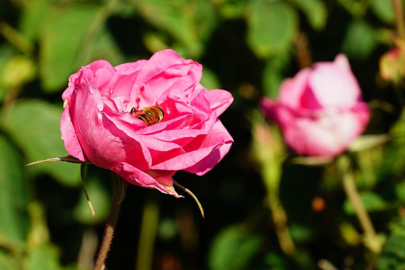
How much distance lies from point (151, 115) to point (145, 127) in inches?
2.8

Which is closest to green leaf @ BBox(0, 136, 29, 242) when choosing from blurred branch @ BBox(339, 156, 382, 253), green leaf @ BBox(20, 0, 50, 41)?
green leaf @ BBox(20, 0, 50, 41)

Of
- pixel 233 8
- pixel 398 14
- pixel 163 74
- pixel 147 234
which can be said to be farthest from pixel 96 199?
pixel 398 14

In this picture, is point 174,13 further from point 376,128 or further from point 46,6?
A: point 376,128

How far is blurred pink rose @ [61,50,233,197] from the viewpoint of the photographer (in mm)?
748

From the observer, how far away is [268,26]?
5.02 feet

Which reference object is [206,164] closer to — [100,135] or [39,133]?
[100,135]

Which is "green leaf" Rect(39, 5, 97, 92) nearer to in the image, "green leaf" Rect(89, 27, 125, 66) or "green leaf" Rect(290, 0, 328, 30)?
"green leaf" Rect(89, 27, 125, 66)

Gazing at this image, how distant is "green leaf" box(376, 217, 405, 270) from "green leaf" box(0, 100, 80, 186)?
29.5 inches

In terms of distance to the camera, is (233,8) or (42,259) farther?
(233,8)

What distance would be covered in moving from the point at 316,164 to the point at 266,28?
40 cm

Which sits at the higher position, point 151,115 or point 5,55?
point 151,115

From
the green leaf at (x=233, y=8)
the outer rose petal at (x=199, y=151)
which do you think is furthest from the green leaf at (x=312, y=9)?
the outer rose petal at (x=199, y=151)

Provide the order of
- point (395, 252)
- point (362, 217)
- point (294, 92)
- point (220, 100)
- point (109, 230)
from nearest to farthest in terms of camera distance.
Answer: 1. point (109, 230)
2. point (220, 100)
3. point (395, 252)
4. point (362, 217)
5. point (294, 92)

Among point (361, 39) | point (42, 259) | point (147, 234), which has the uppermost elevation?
point (361, 39)
